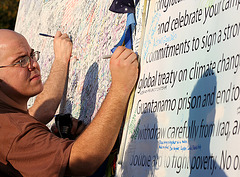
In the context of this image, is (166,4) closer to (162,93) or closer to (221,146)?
(162,93)

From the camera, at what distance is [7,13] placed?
14.9m

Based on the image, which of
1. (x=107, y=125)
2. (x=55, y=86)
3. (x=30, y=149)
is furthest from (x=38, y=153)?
(x=55, y=86)

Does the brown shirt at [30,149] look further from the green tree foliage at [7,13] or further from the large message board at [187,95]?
the green tree foliage at [7,13]

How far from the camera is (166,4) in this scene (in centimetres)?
202

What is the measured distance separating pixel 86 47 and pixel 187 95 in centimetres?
154

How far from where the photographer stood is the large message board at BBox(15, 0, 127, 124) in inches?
107

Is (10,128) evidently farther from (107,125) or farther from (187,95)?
(187,95)

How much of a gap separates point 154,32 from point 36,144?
0.78m

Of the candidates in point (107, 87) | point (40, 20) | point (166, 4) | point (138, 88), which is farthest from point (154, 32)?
point (40, 20)

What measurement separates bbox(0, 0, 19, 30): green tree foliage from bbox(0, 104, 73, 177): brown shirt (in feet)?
44.0

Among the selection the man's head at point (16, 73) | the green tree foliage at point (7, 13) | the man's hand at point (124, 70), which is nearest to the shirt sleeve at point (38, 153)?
the man's hand at point (124, 70)

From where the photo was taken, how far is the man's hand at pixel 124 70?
2055 millimetres

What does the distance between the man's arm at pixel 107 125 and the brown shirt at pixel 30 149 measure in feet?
0.19

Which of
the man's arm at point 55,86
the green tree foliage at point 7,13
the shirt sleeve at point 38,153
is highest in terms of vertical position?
the green tree foliage at point 7,13
